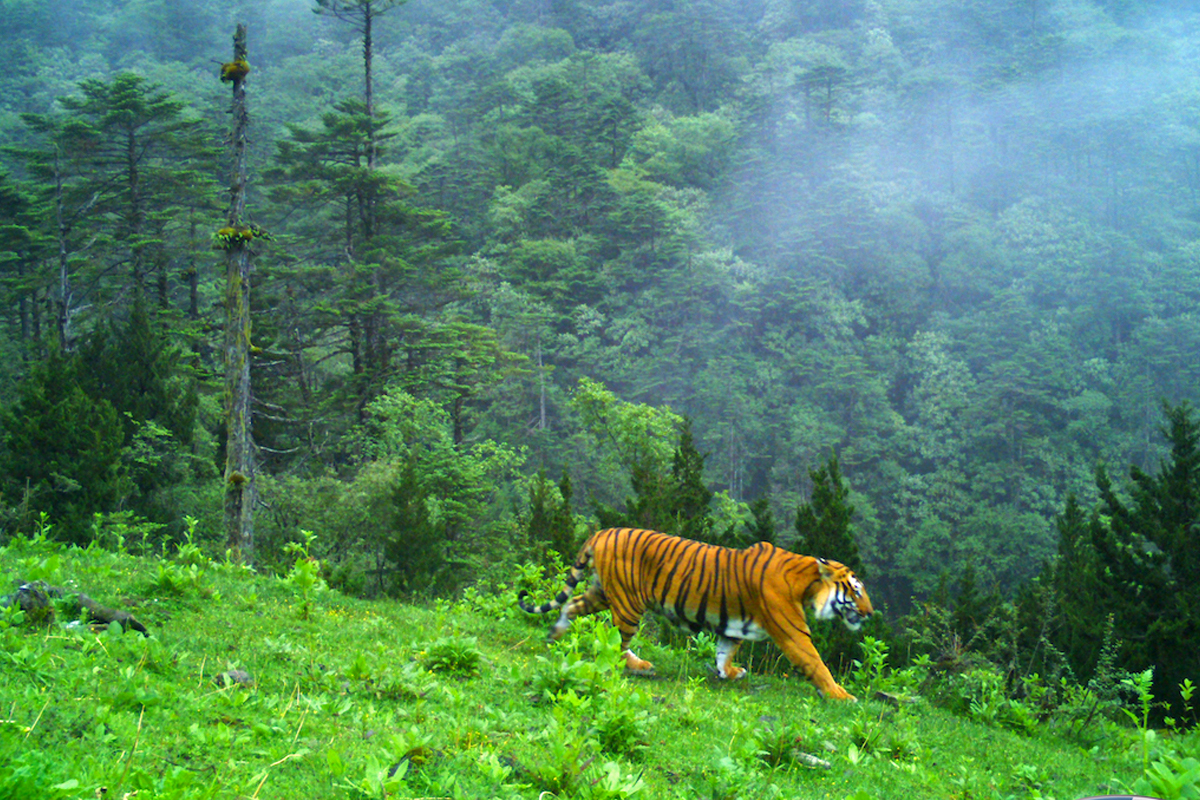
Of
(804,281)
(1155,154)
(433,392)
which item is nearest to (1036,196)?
(1155,154)

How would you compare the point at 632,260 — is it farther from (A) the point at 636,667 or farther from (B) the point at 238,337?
(A) the point at 636,667

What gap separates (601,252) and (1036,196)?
26.8 meters

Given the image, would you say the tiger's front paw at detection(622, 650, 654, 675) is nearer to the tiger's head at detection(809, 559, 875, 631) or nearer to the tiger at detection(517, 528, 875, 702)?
the tiger at detection(517, 528, 875, 702)

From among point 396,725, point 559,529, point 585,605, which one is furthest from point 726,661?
point 559,529

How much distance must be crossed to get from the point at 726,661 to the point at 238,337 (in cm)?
788

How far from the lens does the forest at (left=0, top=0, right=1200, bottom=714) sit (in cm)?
1516

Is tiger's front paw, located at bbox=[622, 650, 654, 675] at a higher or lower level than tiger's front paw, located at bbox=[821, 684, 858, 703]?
higher

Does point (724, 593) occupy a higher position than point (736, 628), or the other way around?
point (724, 593)

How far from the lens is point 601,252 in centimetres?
4531

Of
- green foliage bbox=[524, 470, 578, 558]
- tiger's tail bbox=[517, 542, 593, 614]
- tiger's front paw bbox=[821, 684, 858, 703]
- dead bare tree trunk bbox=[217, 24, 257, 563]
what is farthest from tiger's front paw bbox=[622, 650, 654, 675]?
dead bare tree trunk bbox=[217, 24, 257, 563]

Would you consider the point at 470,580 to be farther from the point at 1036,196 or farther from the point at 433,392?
the point at 1036,196

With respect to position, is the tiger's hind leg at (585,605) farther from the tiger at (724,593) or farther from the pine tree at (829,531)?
the pine tree at (829,531)

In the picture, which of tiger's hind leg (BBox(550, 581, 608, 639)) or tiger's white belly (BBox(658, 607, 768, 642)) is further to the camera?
tiger's hind leg (BBox(550, 581, 608, 639))

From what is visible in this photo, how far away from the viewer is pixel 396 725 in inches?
145
